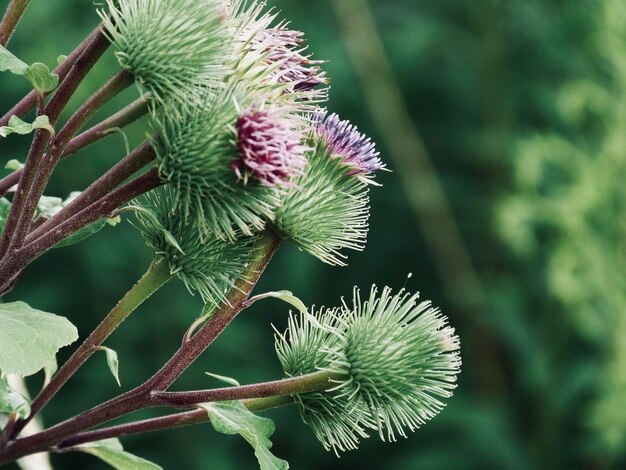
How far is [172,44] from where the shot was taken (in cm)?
152

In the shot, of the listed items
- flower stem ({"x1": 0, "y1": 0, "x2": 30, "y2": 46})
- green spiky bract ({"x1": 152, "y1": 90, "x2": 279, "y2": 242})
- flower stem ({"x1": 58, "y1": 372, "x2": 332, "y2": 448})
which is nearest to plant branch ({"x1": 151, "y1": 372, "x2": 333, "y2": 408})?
flower stem ({"x1": 58, "y1": 372, "x2": 332, "y2": 448})

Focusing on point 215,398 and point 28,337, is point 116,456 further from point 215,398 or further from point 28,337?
point 28,337

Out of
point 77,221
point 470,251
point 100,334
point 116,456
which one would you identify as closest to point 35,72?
point 77,221

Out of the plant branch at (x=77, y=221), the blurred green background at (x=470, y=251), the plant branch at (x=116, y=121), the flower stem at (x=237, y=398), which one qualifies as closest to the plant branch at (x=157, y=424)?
the flower stem at (x=237, y=398)

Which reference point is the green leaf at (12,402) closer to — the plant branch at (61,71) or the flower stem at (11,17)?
the plant branch at (61,71)

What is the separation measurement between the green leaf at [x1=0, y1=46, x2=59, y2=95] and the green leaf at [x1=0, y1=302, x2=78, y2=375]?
331 millimetres

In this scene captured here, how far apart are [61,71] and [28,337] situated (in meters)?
0.41

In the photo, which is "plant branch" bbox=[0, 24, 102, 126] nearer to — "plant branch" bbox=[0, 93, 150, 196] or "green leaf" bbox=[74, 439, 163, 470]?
"plant branch" bbox=[0, 93, 150, 196]

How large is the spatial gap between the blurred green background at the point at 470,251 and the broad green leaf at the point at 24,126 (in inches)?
168

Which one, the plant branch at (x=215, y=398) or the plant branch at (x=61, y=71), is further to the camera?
the plant branch at (x=215, y=398)

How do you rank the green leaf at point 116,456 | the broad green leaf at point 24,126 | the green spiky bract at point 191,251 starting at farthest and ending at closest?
the green leaf at point 116,456 → the green spiky bract at point 191,251 → the broad green leaf at point 24,126

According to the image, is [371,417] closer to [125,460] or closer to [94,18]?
[125,460]

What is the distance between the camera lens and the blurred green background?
625 cm

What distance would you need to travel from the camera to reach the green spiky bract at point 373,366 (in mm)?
1709
